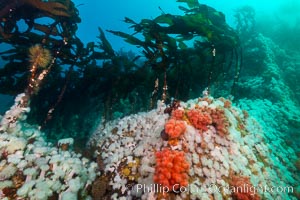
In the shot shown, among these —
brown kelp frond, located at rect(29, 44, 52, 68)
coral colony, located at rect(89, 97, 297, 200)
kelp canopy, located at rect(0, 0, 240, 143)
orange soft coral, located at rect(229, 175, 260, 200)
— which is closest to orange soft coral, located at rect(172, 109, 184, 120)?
coral colony, located at rect(89, 97, 297, 200)

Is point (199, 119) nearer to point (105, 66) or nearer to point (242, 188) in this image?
point (242, 188)

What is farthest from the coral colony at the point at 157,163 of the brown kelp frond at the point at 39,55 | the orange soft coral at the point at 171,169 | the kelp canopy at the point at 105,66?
the kelp canopy at the point at 105,66

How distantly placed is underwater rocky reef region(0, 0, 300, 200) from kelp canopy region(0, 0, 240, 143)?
0.03 m

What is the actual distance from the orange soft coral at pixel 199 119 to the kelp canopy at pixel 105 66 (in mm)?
1642

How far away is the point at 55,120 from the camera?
775 cm

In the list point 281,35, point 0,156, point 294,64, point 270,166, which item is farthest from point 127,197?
point 281,35

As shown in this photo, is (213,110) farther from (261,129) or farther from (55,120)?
(55,120)

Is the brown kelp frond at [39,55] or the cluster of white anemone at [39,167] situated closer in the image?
the cluster of white anemone at [39,167]

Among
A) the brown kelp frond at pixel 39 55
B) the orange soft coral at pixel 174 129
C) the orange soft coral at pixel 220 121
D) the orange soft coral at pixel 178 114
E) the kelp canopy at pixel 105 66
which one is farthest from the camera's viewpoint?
the kelp canopy at pixel 105 66

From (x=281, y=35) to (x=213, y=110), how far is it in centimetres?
1705

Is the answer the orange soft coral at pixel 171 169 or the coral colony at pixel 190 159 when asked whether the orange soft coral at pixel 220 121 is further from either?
the orange soft coral at pixel 171 169

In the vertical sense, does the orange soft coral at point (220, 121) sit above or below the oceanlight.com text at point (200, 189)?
above

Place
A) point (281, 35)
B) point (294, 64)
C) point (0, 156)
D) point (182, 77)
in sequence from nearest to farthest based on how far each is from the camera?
point (0, 156) → point (182, 77) → point (294, 64) → point (281, 35)

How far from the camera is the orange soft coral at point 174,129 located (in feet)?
14.1
